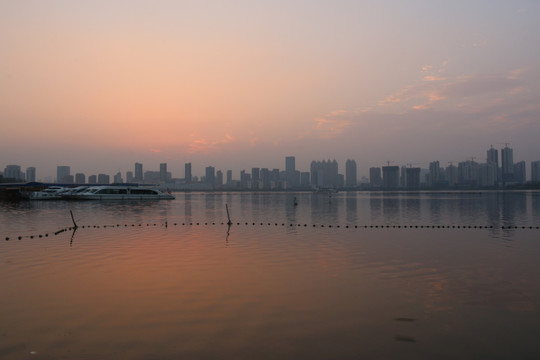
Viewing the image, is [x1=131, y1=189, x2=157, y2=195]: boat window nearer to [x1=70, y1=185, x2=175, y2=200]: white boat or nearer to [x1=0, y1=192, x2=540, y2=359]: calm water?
[x1=70, y1=185, x2=175, y2=200]: white boat

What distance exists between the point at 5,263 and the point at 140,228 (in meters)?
18.8

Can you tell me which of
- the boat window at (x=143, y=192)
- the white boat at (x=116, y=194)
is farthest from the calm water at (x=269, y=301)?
the boat window at (x=143, y=192)

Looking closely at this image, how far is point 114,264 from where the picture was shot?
2192cm

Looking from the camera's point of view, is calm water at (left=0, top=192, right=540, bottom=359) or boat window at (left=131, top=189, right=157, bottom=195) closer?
calm water at (left=0, top=192, right=540, bottom=359)

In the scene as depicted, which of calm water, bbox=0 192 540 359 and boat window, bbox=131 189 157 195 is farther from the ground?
boat window, bbox=131 189 157 195

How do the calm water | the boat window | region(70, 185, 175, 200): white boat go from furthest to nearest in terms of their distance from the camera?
the boat window → region(70, 185, 175, 200): white boat → the calm water

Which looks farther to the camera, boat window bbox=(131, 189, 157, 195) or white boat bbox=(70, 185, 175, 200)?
boat window bbox=(131, 189, 157, 195)

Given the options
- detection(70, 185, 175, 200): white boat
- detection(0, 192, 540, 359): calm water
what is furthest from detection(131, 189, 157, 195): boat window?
detection(0, 192, 540, 359): calm water

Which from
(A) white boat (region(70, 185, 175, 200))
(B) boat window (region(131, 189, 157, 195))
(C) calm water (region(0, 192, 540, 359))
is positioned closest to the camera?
(C) calm water (region(0, 192, 540, 359))

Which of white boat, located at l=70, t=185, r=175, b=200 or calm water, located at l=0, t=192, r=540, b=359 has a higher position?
white boat, located at l=70, t=185, r=175, b=200

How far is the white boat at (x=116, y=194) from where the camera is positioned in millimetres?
107000

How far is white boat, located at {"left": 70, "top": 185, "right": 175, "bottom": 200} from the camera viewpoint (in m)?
107

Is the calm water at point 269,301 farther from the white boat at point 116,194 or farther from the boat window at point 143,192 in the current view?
the boat window at point 143,192

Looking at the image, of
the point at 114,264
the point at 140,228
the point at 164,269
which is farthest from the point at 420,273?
the point at 140,228
